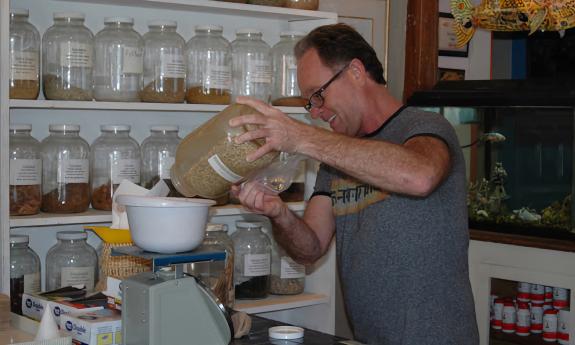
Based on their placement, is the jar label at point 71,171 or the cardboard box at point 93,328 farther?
the jar label at point 71,171

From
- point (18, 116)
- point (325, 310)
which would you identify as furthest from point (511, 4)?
point (18, 116)

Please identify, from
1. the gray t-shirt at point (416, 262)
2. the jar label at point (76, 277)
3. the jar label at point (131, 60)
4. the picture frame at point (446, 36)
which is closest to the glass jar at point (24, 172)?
the jar label at point (76, 277)

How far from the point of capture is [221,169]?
2.01 meters

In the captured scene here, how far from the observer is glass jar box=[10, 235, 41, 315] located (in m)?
2.61

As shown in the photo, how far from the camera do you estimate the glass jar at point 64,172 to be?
2676 mm

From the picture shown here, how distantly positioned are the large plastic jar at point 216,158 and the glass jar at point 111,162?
0.67m

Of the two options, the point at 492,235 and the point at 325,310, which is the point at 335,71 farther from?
the point at 492,235

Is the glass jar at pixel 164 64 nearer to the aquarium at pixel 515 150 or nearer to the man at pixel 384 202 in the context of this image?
the man at pixel 384 202

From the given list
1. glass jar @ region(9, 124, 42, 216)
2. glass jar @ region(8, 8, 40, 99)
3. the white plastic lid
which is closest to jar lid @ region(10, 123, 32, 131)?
glass jar @ region(9, 124, 42, 216)

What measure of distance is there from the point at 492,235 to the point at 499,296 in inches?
10.4

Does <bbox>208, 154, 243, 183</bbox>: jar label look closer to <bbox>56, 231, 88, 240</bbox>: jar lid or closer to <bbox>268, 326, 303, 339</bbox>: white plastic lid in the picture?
<bbox>268, 326, 303, 339</bbox>: white plastic lid

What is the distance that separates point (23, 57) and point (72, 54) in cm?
15

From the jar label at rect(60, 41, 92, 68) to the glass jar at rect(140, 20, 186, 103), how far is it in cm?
23

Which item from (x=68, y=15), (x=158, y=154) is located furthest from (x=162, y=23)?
(x=158, y=154)
